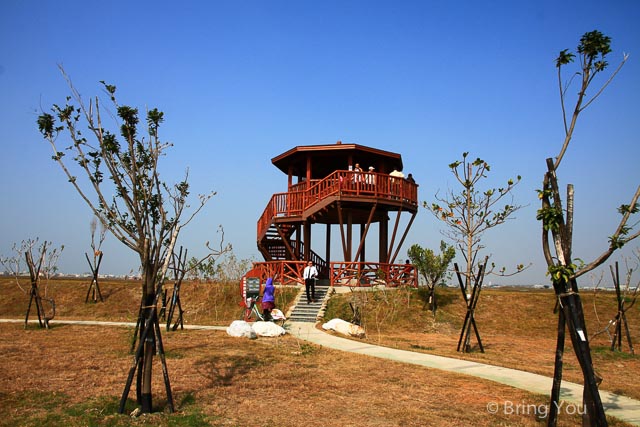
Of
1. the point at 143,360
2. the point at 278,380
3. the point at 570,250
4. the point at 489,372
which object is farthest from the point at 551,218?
the point at 143,360

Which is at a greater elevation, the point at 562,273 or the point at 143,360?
the point at 562,273

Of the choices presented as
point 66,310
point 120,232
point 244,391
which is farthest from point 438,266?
point 66,310

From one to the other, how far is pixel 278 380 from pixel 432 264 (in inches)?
539

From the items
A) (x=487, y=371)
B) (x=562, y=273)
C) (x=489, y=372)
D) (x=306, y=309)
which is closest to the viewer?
(x=562, y=273)

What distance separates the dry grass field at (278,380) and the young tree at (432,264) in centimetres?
268

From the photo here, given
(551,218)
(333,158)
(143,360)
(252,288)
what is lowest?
(143,360)

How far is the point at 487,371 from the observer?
1002 centimetres

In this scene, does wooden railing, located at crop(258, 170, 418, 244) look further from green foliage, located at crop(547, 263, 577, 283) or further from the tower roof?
green foliage, located at crop(547, 263, 577, 283)

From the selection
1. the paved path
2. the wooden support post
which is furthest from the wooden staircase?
the wooden support post

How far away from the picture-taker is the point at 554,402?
5.90m

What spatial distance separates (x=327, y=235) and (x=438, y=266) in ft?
29.0

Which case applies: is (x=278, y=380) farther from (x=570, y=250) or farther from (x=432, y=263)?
(x=432, y=263)

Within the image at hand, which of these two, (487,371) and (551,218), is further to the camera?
(487,371)

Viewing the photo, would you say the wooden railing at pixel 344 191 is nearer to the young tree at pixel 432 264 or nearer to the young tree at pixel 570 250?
the young tree at pixel 432 264
